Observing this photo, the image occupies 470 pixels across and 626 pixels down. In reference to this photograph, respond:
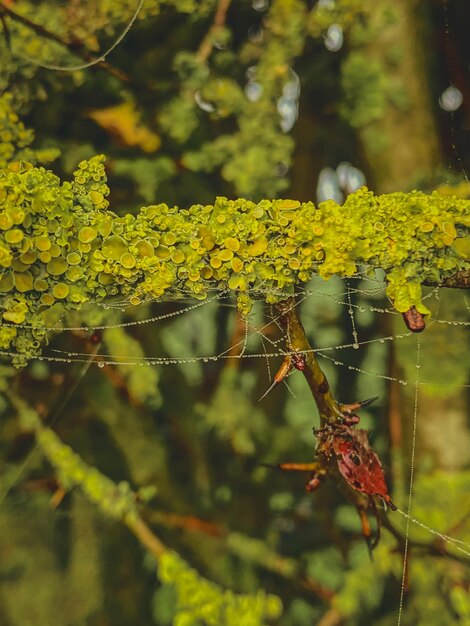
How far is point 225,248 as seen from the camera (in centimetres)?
42

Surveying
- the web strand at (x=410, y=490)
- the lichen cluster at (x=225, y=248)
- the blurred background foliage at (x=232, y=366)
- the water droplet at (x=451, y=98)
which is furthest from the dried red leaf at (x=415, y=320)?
the water droplet at (x=451, y=98)

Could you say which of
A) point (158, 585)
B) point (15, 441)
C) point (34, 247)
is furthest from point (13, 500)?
point (34, 247)

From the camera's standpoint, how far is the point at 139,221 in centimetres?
43

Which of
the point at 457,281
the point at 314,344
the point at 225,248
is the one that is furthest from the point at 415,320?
the point at 314,344

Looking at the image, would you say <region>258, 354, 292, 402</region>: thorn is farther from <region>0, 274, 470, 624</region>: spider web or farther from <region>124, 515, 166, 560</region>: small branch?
<region>124, 515, 166, 560</region>: small branch

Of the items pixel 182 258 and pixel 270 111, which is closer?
pixel 182 258

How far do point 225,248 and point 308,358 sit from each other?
12 cm

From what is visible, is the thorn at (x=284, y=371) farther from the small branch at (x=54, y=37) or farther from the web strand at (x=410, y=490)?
the small branch at (x=54, y=37)

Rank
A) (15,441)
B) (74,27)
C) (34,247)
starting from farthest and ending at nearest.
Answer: (15,441), (74,27), (34,247)

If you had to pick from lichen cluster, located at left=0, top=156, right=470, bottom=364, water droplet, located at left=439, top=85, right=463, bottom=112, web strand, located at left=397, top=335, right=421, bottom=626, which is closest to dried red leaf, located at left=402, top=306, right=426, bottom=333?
lichen cluster, located at left=0, top=156, right=470, bottom=364

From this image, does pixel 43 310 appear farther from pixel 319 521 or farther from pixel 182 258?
pixel 319 521

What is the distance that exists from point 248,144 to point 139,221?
34cm

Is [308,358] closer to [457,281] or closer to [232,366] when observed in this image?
[457,281]

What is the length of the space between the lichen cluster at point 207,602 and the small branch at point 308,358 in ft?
1.21
